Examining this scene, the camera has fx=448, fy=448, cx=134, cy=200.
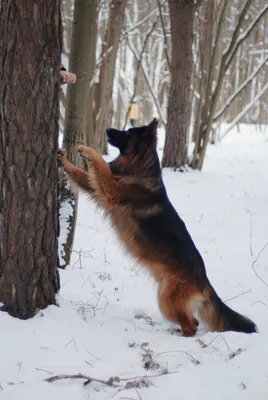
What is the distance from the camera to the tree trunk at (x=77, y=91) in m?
4.75

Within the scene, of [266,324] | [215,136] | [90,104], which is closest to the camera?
[266,324]

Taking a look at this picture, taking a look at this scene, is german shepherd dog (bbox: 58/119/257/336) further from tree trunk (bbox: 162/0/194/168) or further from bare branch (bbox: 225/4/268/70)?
bare branch (bbox: 225/4/268/70)

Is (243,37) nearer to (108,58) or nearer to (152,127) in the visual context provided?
(108,58)

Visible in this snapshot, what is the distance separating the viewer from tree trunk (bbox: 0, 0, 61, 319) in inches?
116

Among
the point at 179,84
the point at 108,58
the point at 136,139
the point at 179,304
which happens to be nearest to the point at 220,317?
the point at 179,304

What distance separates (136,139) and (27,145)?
1534mm

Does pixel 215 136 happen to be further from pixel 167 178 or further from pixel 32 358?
pixel 32 358

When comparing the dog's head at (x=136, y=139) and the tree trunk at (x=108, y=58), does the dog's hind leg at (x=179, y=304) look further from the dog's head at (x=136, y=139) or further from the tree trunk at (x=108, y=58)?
the tree trunk at (x=108, y=58)

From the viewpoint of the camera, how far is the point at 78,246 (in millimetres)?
6094

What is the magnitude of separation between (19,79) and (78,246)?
11.3 feet

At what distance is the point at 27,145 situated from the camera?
3.06 meters

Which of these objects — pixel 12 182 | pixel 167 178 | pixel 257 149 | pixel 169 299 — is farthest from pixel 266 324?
pixel 257 149

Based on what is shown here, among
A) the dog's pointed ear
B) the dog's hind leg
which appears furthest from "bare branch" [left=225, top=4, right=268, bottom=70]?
the dog's hind leg

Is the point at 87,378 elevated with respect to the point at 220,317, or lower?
elevated
